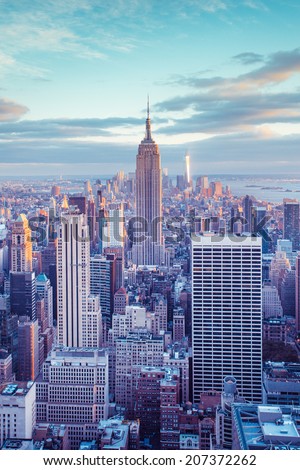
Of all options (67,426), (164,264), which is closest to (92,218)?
(164,264)

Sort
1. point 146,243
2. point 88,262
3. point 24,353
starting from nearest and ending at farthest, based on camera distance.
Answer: point 24,353
point 88,262
point 146,243

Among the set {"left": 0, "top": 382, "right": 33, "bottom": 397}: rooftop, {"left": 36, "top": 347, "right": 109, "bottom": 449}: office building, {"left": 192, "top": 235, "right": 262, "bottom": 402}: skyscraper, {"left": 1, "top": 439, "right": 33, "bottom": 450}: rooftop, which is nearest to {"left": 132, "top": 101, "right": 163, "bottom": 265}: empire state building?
{"left": 192, "top": 235, "right": 262, "bottom": 402}: skyscraper

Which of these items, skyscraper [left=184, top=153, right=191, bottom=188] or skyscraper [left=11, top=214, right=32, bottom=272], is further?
skyscraper [left=11, top=214, right=32, bottom=272]

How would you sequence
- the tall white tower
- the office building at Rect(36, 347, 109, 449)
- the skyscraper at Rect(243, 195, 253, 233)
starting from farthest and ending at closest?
the tall white tower, the skyscraper at Rect(243, 195, 253, 233), the office building at Rect(36, 347, 109, 449)

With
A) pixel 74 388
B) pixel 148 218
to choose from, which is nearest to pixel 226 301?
pixel 74 388

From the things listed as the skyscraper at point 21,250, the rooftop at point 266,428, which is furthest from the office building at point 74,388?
the skyscraper at point 21,250

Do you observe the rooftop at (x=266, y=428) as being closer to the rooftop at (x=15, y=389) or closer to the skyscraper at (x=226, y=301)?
the rooftop at (x=15, y=389)

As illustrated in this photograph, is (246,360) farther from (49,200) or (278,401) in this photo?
(49,200)

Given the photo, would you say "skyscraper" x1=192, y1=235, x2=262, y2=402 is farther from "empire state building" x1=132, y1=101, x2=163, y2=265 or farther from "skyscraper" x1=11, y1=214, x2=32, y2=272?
"skyscraper" x1=11, y1=214, x2=32, y2=272

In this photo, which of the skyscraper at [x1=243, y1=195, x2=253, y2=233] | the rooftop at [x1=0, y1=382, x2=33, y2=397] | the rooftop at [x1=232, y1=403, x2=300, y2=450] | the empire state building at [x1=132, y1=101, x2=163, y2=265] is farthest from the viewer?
the empire state building at [x1=132, y1=101, x2=163, y2=265]
